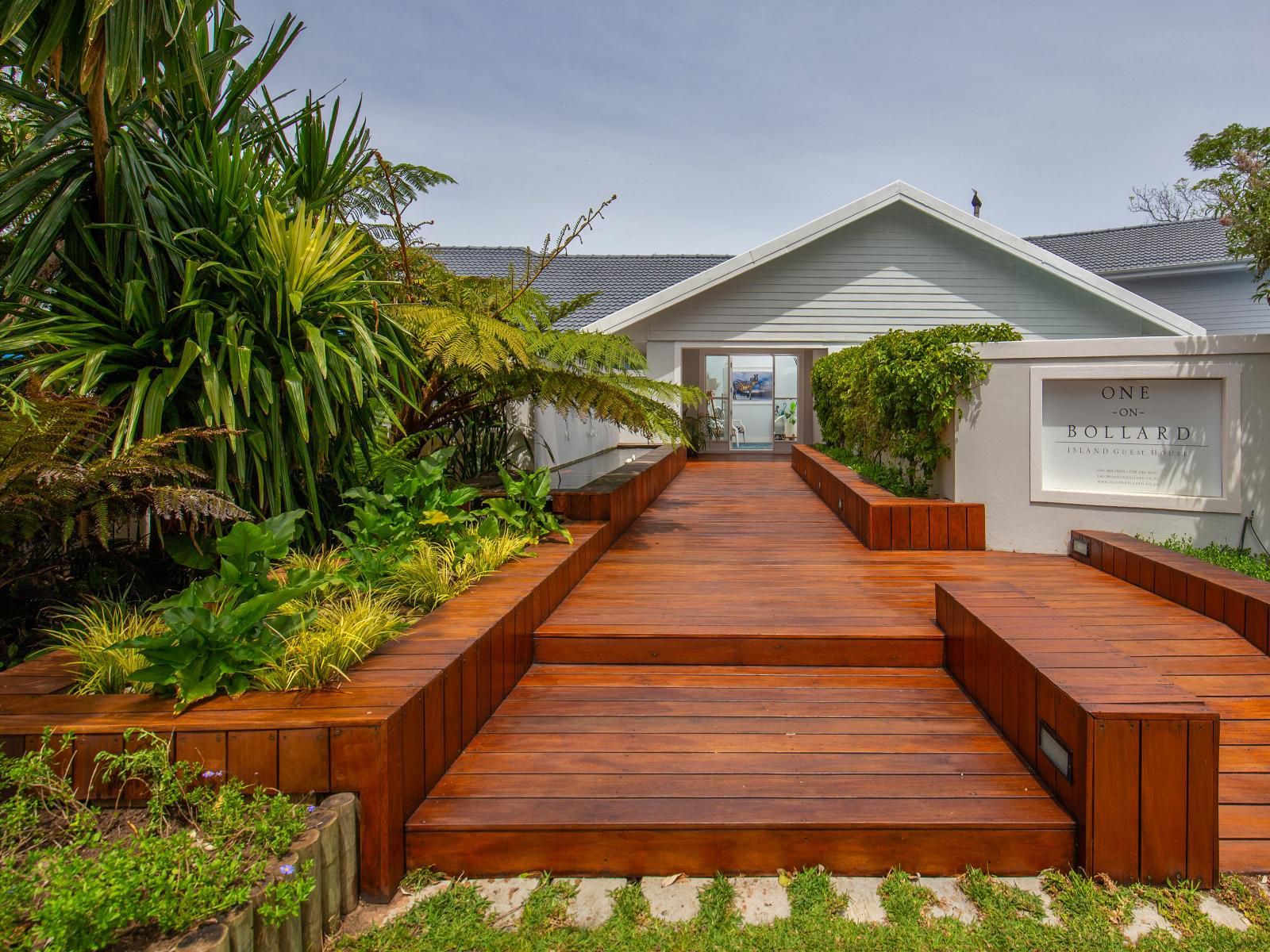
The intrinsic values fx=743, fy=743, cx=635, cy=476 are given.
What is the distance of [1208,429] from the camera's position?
462cm

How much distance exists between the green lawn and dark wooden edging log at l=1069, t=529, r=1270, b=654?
5.93ft

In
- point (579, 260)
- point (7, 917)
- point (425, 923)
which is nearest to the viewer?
point (7, 917)

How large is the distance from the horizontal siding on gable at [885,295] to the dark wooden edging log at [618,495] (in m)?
3.93

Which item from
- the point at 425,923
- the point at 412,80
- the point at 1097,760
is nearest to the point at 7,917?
the point at 425,923

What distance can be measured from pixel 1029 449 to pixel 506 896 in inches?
175

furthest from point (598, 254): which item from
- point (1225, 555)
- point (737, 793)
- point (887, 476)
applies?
point (737, 793)

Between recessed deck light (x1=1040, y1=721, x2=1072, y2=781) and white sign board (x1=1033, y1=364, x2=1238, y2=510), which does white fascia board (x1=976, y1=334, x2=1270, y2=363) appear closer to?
white sign board (x1=1033, y1=364, x2=1238, y2=510)

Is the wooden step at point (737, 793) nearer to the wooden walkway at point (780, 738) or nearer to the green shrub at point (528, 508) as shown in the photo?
Answer: the wooden walkway at point (780, 738)

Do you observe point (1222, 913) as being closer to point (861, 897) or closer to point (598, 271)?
point (861, 897)

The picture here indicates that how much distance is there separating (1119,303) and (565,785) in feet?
37.2

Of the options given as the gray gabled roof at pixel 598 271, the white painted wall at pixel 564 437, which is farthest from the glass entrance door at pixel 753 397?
the white painted wall at pixel 564 437

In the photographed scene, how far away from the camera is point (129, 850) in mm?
1610

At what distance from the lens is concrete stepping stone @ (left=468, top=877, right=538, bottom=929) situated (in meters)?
1.88

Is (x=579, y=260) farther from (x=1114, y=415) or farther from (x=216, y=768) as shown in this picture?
(x=216, y=768)
